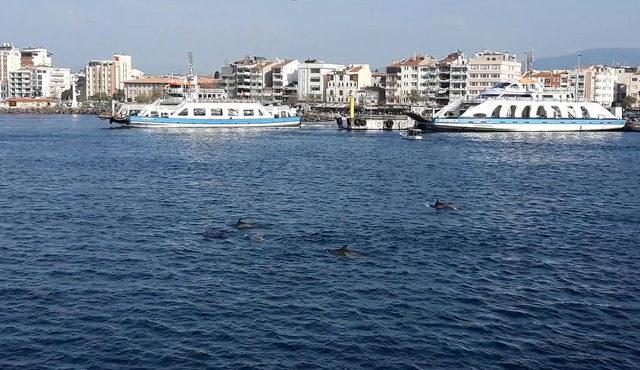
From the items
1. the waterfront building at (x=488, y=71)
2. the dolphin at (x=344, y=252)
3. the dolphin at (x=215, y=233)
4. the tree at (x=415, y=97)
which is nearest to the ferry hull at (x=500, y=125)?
the waterfront building at (x=488, y=71)

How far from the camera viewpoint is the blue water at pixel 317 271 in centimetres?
1653

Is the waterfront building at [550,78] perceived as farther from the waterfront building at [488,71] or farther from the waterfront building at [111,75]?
the waterfront building at [111,75]

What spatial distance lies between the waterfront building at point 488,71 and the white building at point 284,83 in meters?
37.0

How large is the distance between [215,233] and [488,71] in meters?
108

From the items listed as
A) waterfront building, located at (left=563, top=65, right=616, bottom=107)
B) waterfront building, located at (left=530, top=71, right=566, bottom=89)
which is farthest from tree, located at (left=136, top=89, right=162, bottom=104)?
waterfront building, located at (left=563, top=65, right=616, bottom=107)

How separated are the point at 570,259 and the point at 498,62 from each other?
356ft

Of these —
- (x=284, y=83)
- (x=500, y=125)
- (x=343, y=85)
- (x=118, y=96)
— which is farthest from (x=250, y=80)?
(x=500, y=125)

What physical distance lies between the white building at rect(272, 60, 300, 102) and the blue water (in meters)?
107

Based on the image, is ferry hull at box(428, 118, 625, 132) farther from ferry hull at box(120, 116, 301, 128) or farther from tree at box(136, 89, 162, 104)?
tree at box(136, 89, 162, 104)

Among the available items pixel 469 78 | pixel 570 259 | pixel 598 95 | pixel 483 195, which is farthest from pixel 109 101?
pixel 570 259

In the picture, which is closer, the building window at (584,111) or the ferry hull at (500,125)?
the ferry hull at (500,125)

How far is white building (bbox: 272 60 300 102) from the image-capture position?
152000 millimetres

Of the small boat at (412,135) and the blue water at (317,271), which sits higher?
the small boat at (412,135)

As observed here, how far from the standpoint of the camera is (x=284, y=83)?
153000mm
